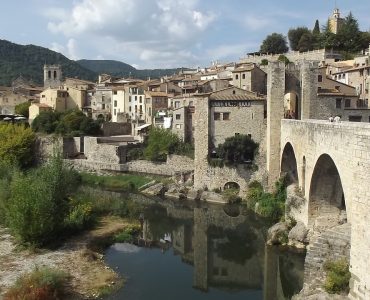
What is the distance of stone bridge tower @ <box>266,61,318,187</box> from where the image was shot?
28.4 meters

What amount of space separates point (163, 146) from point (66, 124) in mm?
13575

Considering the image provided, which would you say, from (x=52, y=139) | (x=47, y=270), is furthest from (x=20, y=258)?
(x=52, y=139)

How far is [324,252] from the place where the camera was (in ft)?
49.0

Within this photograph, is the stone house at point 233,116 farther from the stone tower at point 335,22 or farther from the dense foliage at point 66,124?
the stone tower at point 335,22

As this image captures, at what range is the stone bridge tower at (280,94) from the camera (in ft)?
93.2

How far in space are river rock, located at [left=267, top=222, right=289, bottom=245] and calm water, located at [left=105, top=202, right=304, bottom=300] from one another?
0.45m

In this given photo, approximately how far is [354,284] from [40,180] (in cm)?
1496

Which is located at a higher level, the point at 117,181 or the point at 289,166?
the point at 289,166

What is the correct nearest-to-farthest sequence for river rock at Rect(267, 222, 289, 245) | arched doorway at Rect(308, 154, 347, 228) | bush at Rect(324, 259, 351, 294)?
bush at Rect(324, 259, 351, 294)
arched doorway at Rect(308, 154, 347, 228)
river rock at Rect(267, 222, 289, 245)

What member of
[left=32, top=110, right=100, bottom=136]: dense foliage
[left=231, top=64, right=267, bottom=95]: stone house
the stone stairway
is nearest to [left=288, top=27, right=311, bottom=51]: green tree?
[left=231, top=64, right=267, bottom=95]: stone house

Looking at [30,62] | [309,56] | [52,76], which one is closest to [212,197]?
[309,56]

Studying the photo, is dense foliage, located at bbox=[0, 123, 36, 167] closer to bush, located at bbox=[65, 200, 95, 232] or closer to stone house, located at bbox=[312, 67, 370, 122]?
bush, located at bbox=[65, 200, 95, 232]

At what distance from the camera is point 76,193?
29.8m

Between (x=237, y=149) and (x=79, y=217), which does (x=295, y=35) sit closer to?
(x=237, y=149)
